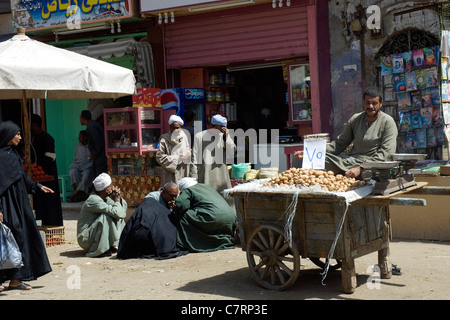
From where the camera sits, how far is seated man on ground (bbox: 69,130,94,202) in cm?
1320

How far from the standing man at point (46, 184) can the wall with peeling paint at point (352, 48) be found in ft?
15.3

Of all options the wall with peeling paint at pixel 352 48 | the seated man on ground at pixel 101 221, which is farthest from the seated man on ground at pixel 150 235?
the wall with peeling paint at pixel 352 48

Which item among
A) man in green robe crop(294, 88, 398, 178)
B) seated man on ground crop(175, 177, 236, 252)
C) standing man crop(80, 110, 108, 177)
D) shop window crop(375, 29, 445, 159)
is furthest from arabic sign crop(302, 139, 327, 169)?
standing man crop(80, 110, 108, 177)

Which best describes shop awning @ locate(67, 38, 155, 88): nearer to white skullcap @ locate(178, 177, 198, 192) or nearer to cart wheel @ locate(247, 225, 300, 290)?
white skullcap @ locate(178, 177, 198, 192)

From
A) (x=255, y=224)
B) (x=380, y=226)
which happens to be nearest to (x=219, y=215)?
(x=255, y=224)

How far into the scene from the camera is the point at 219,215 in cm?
812

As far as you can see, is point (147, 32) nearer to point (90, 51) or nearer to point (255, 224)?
point (90, 51)

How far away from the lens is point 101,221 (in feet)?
27.1

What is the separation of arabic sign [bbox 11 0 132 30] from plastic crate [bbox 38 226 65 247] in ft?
15.9

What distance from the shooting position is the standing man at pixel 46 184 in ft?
31.4

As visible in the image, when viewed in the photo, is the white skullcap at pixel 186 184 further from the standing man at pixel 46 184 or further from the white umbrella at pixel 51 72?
the standing man at pixel 46 184

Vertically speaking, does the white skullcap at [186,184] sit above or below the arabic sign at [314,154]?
below

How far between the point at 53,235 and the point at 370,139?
5.09 metres

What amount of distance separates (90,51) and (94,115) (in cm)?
146
